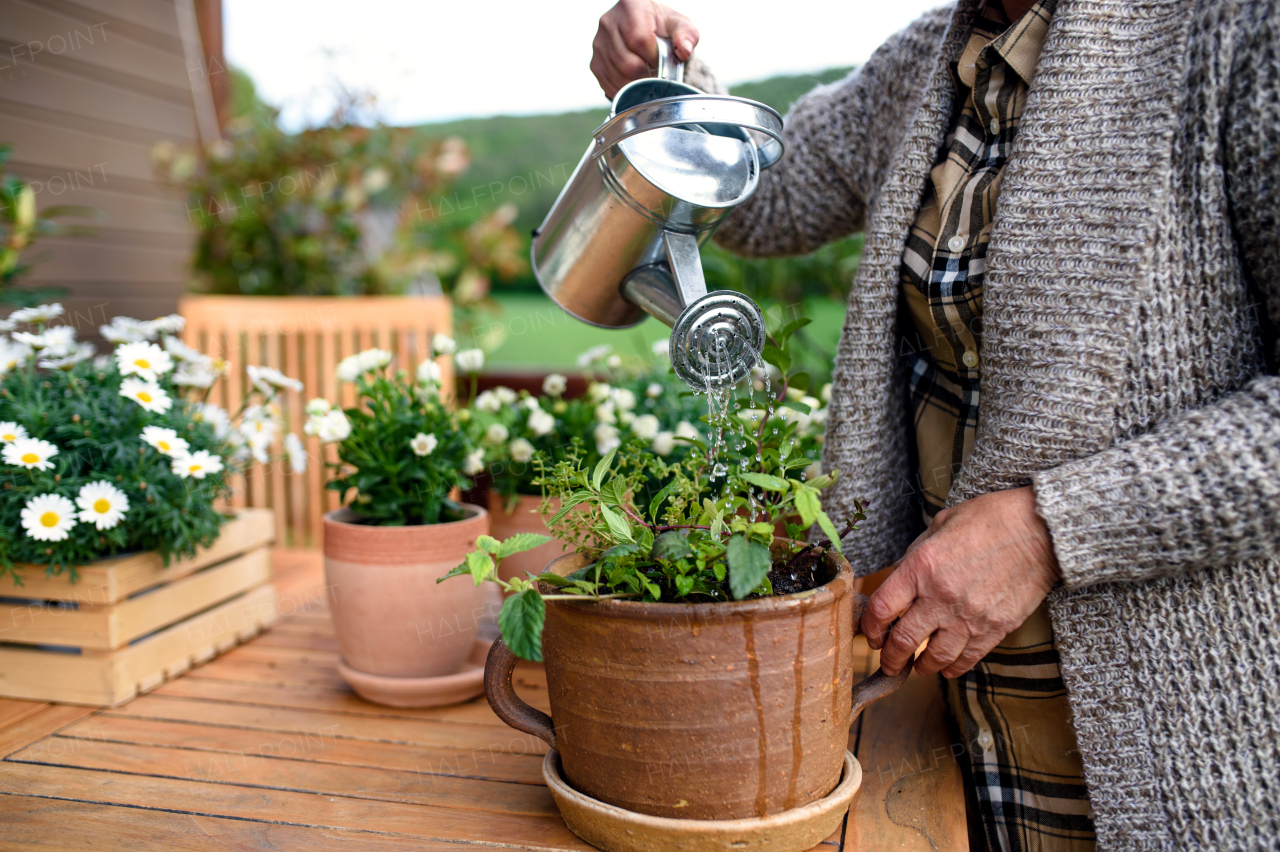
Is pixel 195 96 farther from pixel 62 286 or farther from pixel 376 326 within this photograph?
pixel 376 326

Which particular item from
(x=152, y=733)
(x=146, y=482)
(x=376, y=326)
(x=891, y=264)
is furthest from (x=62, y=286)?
(x=891, y=264)

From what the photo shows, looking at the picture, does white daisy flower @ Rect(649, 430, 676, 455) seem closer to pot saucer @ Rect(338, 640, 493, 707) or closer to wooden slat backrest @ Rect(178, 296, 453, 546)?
pot saucer @ Rect(338, 640, 493, 707)

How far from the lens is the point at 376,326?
1977 mm

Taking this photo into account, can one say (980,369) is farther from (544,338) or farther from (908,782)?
(544,338)

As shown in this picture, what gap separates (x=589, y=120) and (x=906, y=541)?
2.29 metres

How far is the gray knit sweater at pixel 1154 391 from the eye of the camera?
69cm

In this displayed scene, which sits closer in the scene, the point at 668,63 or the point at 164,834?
the point at 164,834

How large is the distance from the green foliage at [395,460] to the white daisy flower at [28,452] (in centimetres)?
29

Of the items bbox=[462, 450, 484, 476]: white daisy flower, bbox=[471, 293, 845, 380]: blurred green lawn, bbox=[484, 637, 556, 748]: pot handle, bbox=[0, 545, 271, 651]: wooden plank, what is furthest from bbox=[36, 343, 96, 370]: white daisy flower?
bbox=[471, 293, 845, 380]: blurred green lawn

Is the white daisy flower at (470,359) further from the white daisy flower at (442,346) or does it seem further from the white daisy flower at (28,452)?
the white daisy flower at (28,452)

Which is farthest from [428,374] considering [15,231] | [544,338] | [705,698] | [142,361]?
[544,338]

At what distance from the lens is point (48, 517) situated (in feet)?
3.17

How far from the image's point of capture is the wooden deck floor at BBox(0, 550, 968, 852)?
746 mm

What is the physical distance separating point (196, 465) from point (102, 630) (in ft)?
0.76
